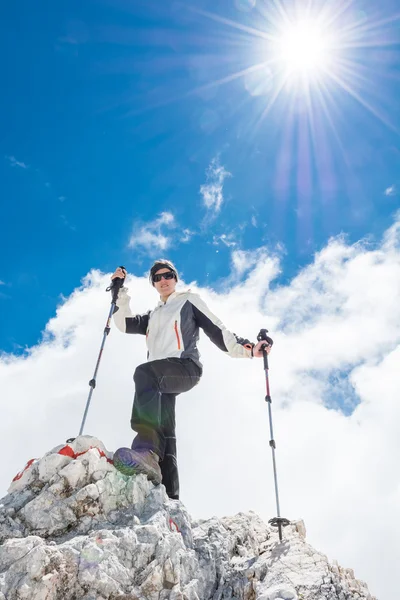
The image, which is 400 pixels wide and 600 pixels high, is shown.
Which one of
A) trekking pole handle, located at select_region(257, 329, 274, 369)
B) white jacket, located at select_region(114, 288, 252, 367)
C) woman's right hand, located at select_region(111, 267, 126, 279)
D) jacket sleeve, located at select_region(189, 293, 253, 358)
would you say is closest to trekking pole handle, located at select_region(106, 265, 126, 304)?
woman's right hand, located at select_region(111, 267, 126, 279)

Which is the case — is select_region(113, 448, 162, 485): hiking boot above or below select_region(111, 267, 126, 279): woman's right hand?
below

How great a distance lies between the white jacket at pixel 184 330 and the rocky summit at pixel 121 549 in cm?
217

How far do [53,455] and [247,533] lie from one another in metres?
3.58

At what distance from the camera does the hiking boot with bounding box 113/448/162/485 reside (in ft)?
22.9

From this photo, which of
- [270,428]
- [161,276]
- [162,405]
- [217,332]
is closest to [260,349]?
[217,332]

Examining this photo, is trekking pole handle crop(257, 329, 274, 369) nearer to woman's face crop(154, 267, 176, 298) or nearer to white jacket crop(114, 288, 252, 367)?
white jacket crop(114, 288, 252, 367)

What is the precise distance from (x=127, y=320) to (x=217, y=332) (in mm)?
2135

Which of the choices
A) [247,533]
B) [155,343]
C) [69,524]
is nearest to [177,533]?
[69,524]

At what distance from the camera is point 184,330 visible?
9.00m

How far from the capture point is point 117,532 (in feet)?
19.2

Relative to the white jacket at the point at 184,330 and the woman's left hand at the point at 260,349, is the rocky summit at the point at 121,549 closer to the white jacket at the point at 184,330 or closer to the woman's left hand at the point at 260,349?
the white jacket at the point at 184,330

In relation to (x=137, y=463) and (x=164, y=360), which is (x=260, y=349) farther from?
(x=137, y=463)

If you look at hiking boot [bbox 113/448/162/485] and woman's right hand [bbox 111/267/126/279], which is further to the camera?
woman's right hand [bbox 111/267/126/279]

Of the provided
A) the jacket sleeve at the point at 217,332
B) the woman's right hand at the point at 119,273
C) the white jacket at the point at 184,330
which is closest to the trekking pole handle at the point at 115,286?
the woman's right hand at the point at 119,273
